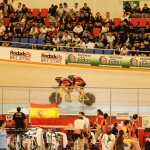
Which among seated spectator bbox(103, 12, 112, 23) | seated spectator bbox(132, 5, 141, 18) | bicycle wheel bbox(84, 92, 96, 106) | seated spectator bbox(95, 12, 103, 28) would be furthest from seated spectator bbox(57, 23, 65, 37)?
bicycle wheel bbox(84, 92, 96, 106)

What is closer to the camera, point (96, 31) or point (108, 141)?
Answer: point (108, 141)

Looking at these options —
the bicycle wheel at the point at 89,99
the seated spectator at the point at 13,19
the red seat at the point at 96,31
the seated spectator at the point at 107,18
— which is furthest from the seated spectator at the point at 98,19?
the bicycle wheel at the point at 89,99

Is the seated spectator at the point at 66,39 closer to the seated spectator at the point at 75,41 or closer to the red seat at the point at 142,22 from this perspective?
the seated spectator at the point at 75,41

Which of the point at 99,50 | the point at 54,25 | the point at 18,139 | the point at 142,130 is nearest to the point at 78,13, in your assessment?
the point at 54,25

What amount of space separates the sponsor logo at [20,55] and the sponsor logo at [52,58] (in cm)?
80

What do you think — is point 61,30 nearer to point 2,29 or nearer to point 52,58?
point 52,58

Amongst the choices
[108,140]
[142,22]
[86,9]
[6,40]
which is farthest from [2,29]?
[108,140]

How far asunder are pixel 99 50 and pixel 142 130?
8924 mm

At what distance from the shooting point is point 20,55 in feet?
106

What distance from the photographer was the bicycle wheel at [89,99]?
26337 millimetres

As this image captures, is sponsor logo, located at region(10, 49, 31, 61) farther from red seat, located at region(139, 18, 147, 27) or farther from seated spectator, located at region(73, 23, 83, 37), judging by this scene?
red seat, located at region(139, 18, 147, 27)

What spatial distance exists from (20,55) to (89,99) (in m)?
7.09

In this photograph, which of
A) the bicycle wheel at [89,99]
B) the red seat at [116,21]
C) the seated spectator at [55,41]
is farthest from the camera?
the red seat at [116,21]

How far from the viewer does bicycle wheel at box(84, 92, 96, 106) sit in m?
26.3
